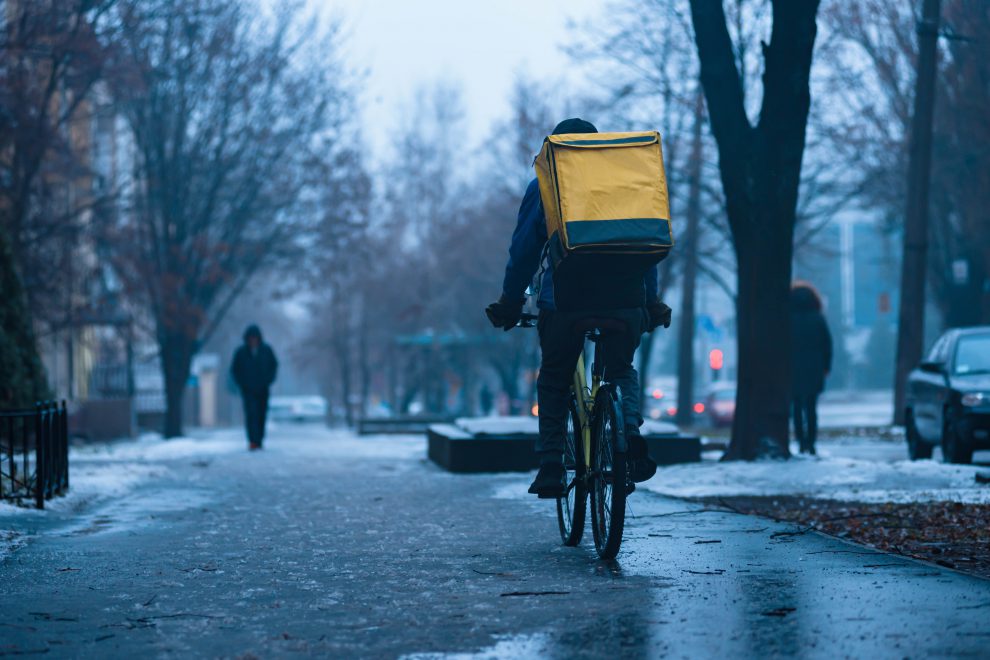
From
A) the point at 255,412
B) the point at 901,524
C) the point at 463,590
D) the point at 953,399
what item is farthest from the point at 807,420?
the point at 463,590

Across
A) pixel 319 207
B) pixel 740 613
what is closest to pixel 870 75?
pixel 319 207

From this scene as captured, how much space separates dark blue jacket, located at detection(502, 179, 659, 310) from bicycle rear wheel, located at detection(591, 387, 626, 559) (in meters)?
0.58

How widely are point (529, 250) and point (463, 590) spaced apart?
181cm

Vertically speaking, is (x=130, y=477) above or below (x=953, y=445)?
below

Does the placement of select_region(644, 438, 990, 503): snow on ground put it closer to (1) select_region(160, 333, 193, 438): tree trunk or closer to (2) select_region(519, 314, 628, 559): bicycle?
(2) select_region(519, 314, 628, 559): bicycle

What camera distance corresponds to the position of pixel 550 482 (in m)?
7.32

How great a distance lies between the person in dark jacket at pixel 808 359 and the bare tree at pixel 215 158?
16428 mm

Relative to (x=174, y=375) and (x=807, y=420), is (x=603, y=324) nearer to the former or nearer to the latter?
(x=807, y=420)

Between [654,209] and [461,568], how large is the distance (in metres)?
1.79

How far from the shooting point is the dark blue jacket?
713cm

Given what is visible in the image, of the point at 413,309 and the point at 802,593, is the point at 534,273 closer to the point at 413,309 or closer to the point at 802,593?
the point at 802,593

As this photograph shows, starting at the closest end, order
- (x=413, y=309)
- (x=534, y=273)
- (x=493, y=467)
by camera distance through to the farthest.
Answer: (x=534, y=273) < (x=493, y=467) < (x=413, y=309)

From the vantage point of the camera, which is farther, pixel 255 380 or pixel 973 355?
pixel 255 380

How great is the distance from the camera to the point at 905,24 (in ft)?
106
